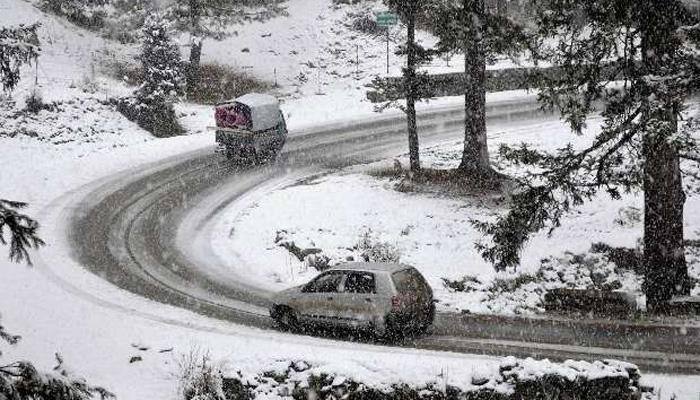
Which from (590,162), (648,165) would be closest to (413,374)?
(590,162)

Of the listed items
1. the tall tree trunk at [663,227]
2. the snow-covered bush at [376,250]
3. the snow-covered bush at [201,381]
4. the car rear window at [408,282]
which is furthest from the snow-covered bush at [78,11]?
the tall tree trunk at [663,227]

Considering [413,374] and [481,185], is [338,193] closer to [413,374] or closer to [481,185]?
[481,185]

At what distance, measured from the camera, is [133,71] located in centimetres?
3600

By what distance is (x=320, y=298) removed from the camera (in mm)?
13414

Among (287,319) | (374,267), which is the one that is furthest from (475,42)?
(287,319)

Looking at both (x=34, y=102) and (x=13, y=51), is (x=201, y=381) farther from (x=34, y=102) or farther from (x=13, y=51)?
(x=34, y=102)

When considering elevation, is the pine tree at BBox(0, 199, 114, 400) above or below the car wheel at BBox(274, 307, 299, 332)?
above

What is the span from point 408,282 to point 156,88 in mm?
22098

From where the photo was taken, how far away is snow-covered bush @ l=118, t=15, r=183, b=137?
31.1 meters

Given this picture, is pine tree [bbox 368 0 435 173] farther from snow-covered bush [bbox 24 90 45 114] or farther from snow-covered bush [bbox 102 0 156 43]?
snow-covered bush [bbox 102 0 156 43]

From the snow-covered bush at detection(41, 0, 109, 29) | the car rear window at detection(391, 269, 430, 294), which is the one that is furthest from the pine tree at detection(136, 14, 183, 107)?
the car rear window at detection(391, 269, 430, 294)

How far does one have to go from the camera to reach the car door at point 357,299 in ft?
41.6

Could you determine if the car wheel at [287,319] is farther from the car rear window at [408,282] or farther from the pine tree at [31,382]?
the pine tree at [31,382]

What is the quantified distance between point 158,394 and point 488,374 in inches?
215
